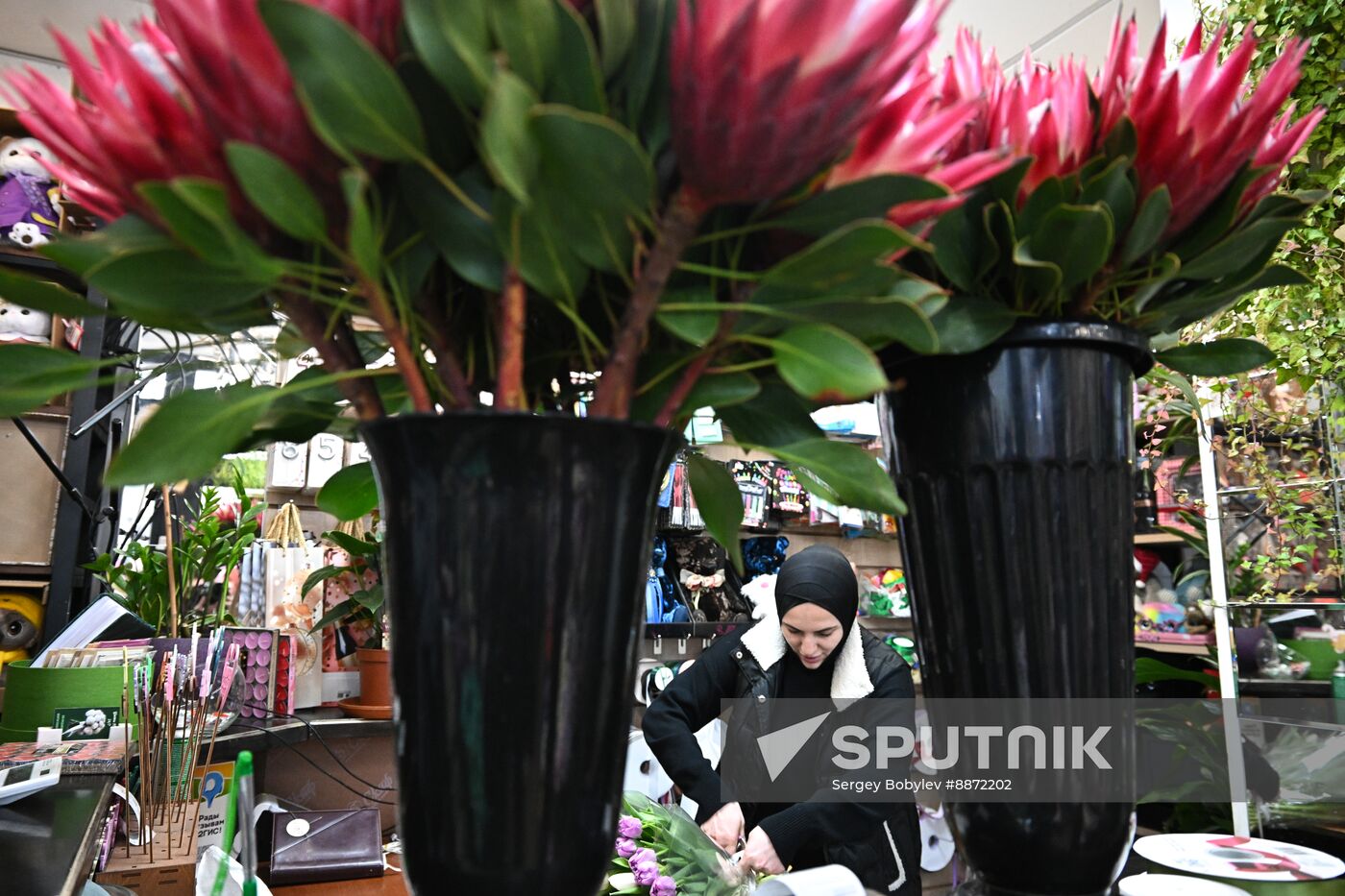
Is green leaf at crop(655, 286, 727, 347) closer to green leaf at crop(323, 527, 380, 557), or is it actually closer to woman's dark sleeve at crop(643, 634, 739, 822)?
green leaf at crop(323, 527, 380, 557)

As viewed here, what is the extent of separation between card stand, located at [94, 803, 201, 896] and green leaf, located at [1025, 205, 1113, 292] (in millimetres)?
1503

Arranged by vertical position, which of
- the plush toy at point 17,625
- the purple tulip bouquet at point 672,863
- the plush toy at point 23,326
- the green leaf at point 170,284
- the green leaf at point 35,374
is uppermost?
the plush toy at point 23,326

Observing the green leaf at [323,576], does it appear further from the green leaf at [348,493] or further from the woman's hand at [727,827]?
the green leaf at [348,493]

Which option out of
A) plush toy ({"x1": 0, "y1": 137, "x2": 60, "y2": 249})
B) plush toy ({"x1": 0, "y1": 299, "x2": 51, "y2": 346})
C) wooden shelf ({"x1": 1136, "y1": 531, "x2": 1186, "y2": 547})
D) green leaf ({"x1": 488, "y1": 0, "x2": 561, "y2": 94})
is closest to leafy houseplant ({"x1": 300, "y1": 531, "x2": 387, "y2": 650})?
plush toy ({"x1": 0, "y1": 299, "x2": 51, "y2": 346})

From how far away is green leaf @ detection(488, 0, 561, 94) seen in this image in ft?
0.81

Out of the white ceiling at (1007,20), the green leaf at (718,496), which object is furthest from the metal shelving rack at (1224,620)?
the green leaf at (718,496)

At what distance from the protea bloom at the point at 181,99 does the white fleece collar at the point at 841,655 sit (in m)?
2.40

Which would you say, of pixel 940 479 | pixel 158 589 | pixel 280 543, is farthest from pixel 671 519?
pixel 940 479

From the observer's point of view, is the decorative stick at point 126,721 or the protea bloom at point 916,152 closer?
the protea bloom at point 916,152

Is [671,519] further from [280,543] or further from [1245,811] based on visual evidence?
[1245,811]

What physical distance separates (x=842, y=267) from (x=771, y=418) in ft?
0.30

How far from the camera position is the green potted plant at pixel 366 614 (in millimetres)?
2129

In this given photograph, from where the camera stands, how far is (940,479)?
0.39m

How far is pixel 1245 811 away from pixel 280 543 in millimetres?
2621
